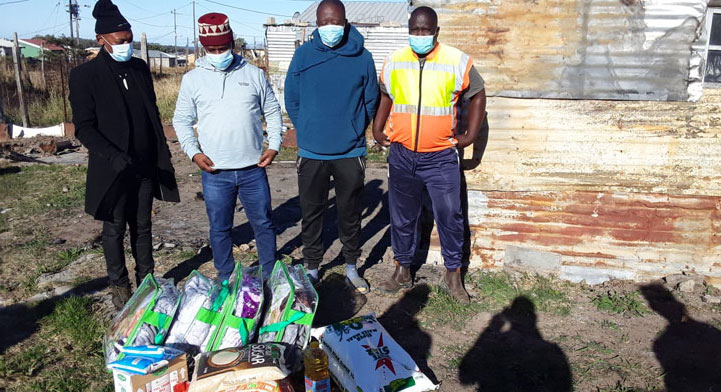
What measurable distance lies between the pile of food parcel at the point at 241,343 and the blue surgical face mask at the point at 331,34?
164 cm

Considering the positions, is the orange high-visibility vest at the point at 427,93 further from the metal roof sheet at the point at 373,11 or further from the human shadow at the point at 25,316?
the metal roof sheet at the point at 373,11

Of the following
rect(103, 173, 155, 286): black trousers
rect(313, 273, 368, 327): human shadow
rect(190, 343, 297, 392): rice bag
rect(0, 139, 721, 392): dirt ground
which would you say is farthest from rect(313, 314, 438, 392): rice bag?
rect(103, 173, 155, 286): black trousers

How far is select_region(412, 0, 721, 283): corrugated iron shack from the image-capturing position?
4.20 meters

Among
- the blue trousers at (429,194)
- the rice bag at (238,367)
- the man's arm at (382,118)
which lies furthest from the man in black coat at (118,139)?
the blue trousers at (429,194)

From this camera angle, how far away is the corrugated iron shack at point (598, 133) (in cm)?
420

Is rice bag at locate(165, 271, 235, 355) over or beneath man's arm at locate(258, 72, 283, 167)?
beneath

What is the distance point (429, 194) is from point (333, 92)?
3.52ft

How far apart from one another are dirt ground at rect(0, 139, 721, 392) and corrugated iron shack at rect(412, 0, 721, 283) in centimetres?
30

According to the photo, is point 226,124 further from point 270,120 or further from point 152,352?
point 152,352

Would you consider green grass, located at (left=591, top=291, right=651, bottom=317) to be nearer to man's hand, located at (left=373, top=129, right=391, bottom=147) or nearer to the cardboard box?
man's hand, located at (left=373, top=129, right=391, bottom=147)

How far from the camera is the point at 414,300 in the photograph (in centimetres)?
431

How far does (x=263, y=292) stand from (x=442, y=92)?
1832 millimetres

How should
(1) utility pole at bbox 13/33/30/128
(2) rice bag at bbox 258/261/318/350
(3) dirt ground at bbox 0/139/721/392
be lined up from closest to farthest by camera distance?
(2) rice bag at bbox 258/261/318/350 → (3) dirt ground at bbox 0/139/721/392 → (1) utility pole at bbox 13/33/30/128

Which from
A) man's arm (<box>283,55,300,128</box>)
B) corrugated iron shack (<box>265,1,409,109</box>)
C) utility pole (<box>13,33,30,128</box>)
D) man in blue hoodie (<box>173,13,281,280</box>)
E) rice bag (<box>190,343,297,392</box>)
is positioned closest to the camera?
rice bag (<box>190,343,297,392</box>)
